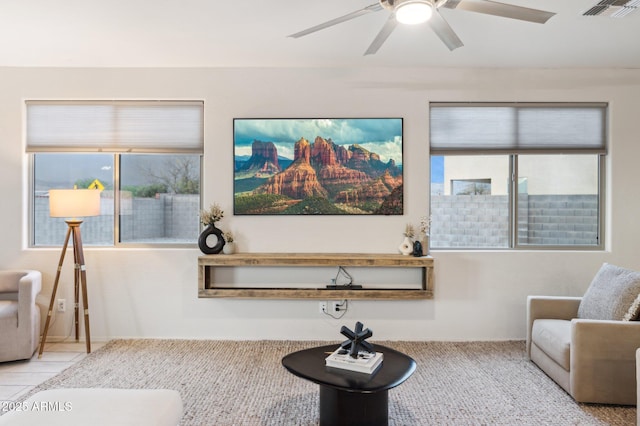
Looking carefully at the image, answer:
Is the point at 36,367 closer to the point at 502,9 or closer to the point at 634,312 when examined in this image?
the point at 502,9

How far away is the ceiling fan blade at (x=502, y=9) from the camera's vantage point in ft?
6.27

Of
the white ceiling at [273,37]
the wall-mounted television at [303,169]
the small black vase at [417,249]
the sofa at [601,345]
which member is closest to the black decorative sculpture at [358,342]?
the sofa at [601,345]

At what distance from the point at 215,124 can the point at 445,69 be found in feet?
7.39

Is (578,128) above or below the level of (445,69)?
below

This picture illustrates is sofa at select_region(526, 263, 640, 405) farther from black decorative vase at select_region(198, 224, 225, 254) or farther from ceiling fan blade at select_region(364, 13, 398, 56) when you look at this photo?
black decorative vase at select_region(198, 224, 225, 254)

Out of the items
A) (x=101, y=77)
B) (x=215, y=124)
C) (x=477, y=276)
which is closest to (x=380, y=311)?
(x=477, y=276)

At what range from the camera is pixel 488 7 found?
1959mm

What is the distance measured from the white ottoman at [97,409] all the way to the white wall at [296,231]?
1992 mm

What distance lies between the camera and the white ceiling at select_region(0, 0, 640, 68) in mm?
2645

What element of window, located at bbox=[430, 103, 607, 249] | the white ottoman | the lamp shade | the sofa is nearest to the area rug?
the sofa

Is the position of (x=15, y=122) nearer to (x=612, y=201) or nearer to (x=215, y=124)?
(x=215, y=124)

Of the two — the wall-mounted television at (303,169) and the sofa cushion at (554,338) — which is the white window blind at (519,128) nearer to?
the wall-mounted television at (303,169)

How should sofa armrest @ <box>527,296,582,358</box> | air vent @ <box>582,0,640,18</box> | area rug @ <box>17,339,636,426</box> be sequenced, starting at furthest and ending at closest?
sofa armrest @ <box>527,296,582,358</box> < air vent @ <box>582,0,640,18</box> < area rug @ <box>17,339,636,426</box>

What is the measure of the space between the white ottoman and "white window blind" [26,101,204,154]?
248 centimetres
